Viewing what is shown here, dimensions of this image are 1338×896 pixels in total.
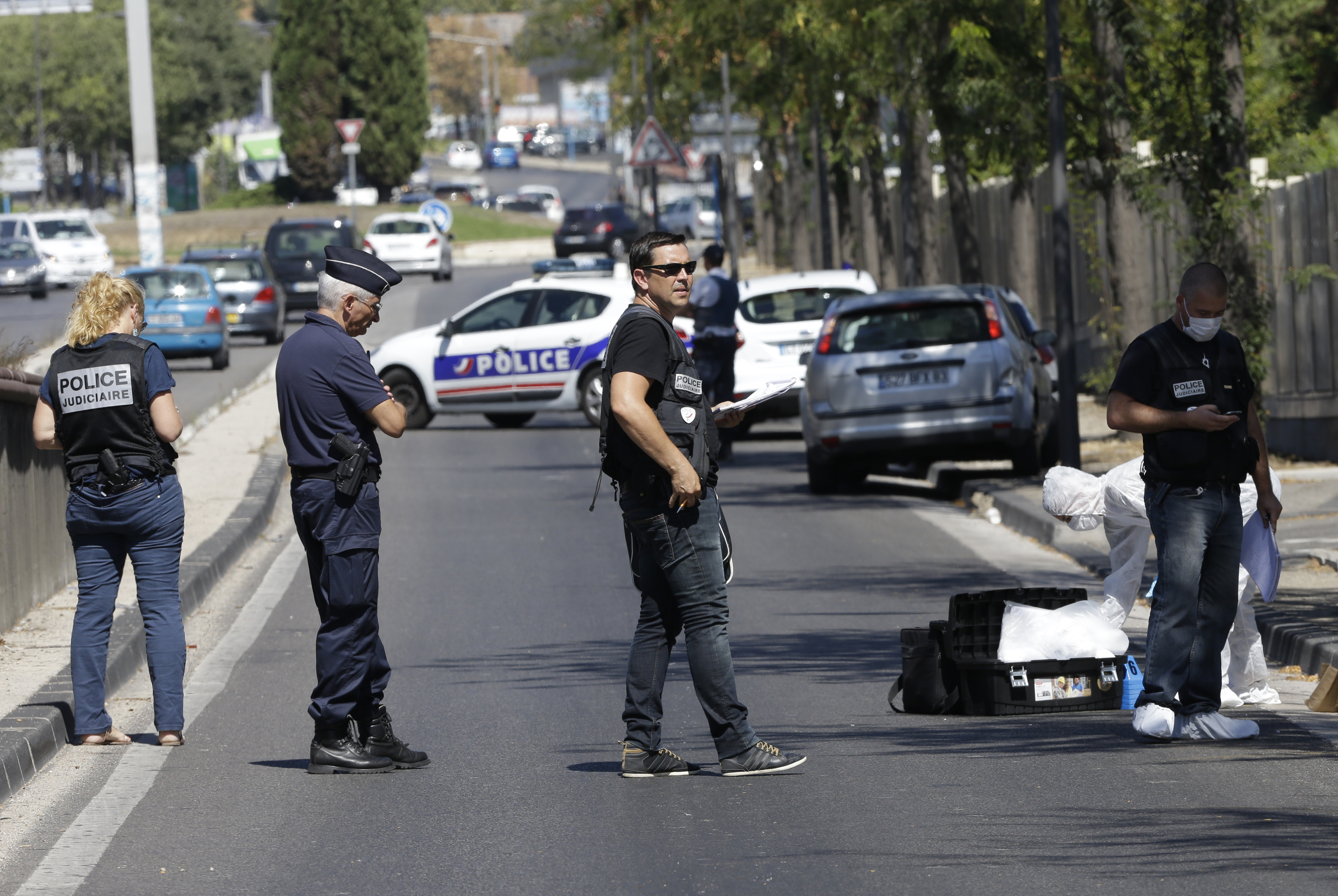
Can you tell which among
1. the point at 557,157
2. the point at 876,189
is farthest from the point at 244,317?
the point at 557,157

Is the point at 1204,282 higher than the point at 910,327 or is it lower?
higher

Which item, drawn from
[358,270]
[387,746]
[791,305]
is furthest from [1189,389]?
[791,305]

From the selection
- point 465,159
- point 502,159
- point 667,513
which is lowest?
point 667,513

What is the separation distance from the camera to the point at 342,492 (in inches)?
285

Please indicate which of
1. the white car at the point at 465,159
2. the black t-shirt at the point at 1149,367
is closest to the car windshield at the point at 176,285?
the black t-shirt at the point at 1149,367

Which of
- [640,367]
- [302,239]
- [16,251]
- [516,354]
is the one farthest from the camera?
[16,251]

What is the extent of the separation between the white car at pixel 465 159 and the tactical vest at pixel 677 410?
11783cm

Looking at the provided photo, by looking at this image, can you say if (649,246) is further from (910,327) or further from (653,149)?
(653,149)

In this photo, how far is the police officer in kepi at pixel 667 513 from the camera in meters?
6.74

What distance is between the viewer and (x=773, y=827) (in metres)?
6.37

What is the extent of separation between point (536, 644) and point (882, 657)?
179 centimetres

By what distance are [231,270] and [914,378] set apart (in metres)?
21.9

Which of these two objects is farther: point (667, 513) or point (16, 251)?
point (16, 251)

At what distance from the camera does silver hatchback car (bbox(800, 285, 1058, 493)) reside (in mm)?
16641
